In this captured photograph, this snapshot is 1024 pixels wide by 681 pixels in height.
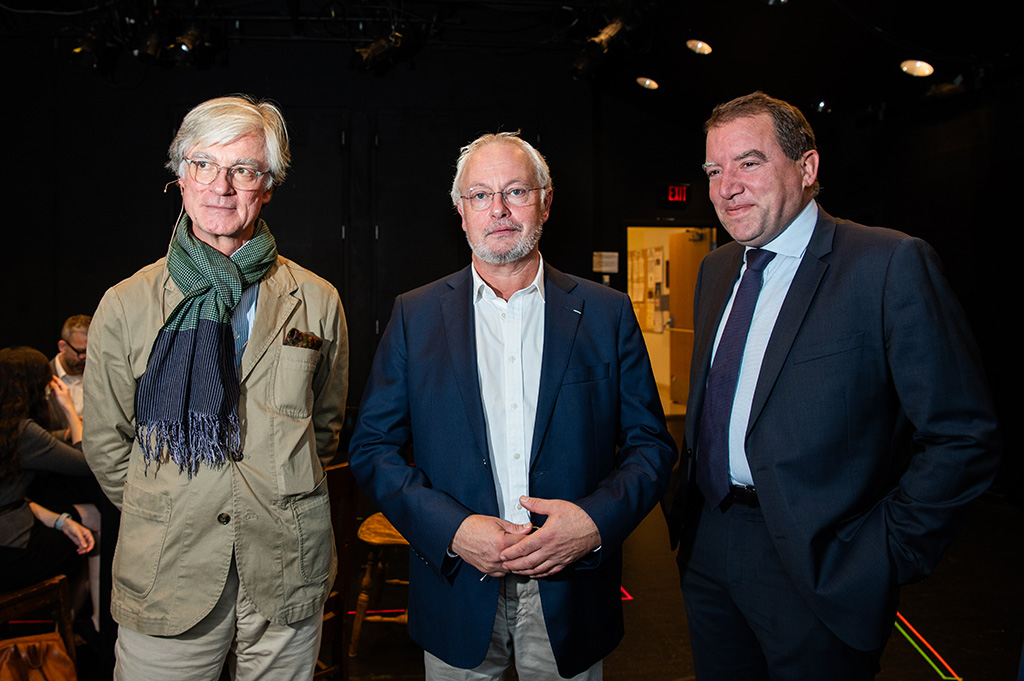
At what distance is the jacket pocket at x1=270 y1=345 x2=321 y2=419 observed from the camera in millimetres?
1642

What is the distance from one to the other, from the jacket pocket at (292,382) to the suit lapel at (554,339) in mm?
534

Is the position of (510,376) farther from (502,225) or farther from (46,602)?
(46,602)

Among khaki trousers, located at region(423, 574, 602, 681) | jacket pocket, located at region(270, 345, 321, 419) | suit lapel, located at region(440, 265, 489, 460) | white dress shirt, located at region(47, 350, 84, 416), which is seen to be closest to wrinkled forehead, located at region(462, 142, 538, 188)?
suit lapel, located at region(440, 265, 489, 460)

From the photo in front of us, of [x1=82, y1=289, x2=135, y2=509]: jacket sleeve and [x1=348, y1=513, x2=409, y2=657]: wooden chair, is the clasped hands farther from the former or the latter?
[x1=348, y1=513, x2=409, y2=657]: wooden chair

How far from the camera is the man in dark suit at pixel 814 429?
1493mm

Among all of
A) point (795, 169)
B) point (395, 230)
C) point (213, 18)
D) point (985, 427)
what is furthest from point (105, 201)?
point (985, 427)

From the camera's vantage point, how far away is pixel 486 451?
1620 millimetres

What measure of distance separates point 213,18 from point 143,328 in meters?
6.08

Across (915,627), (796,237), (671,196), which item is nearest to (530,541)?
(796,237)

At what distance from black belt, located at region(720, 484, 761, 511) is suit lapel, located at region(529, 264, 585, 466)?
0.46 meters

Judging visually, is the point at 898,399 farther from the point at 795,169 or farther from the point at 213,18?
the point at 213,18

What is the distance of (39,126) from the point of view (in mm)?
6754

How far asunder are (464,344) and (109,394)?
2.63ft

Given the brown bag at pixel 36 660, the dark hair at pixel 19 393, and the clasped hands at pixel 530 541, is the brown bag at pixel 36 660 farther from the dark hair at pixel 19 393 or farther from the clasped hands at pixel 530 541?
the clasped hands at pixel 530 541
